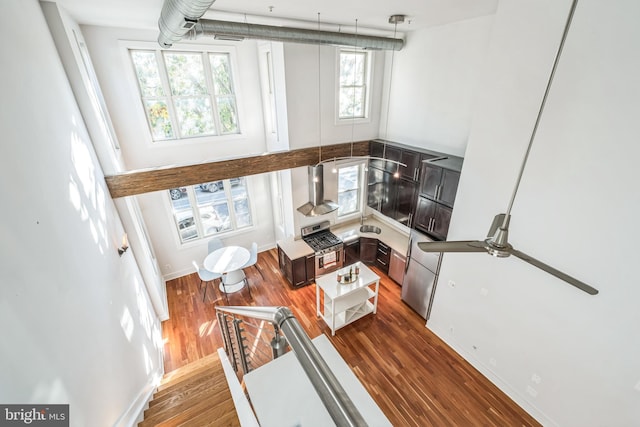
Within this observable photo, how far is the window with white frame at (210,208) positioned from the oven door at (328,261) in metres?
2.35

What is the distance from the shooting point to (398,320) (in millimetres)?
5473

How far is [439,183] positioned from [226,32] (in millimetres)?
4014

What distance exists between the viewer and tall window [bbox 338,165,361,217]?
6875 millimetres

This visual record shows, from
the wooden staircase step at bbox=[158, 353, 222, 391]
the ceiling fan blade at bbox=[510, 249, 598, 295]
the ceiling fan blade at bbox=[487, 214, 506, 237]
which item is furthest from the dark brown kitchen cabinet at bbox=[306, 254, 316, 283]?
the ceiling fan blade at bbox=[510, 249, 598, 295]

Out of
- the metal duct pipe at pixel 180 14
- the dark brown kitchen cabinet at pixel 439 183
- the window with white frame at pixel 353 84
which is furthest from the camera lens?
the window with white frame at pixel 353 84

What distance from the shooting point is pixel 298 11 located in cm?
382

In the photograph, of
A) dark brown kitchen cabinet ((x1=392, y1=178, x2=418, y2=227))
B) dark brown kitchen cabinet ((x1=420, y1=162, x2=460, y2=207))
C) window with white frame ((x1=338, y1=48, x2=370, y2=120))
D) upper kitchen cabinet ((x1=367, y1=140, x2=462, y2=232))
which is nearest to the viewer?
dark brown kitchen cabinet ((x1=420, y1=162, x2=460, y2=207))

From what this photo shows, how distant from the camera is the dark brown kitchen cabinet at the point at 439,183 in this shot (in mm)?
4297

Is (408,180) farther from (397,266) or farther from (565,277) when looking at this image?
(565,277)

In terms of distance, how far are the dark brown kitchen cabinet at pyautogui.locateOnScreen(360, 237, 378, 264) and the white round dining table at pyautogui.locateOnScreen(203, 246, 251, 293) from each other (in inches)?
109

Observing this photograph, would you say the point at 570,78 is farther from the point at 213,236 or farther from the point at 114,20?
the point at 213,236

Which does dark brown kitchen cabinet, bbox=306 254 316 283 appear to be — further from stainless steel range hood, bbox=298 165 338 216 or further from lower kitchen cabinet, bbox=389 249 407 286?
lower kitchen cabinet, bbox=389 249 407 286

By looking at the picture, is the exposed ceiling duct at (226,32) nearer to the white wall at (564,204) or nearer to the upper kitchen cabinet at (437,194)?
the white wall at (564,204)

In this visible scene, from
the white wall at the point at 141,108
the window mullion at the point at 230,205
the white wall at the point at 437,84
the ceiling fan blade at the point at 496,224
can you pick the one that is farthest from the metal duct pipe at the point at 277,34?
the ceiling fan blade at the point at 496,224
